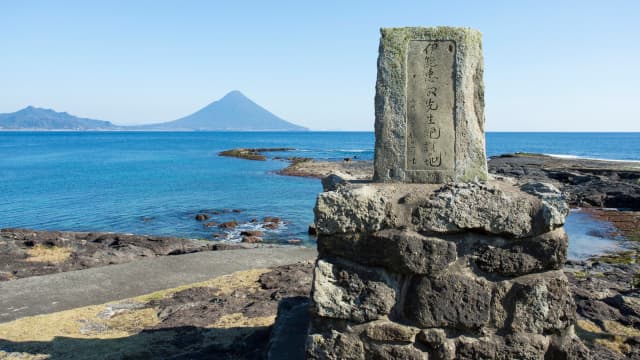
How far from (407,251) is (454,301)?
50cm

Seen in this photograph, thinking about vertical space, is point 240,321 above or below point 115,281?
above

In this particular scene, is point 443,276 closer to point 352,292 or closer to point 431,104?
point 352,292

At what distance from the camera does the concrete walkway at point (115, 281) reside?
815cm

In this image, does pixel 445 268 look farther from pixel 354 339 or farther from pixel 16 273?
pixel 16 273

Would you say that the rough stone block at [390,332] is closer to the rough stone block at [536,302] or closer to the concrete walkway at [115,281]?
the rough stone block at [536,302]

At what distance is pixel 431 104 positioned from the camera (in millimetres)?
3973

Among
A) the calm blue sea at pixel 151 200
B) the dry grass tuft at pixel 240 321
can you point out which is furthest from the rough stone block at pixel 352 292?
the calm blue sea at pixel 151 200

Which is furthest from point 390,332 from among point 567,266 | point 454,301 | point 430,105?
point 567,266

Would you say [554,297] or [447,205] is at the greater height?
[447,205]

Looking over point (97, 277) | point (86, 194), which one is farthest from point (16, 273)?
point (86, 194)

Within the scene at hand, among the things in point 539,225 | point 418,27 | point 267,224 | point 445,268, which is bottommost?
point 267,224

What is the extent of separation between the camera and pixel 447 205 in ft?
11.5

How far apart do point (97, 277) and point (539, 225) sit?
862 cm

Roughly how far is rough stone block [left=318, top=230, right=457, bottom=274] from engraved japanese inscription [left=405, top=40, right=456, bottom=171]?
0.77 m
